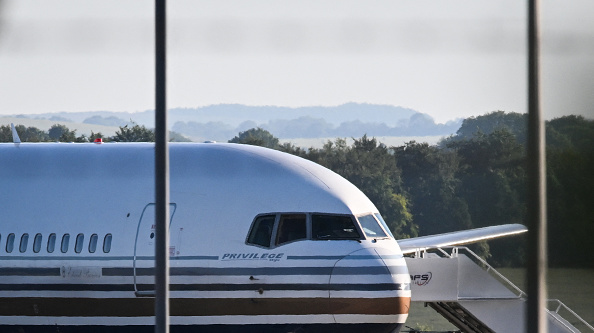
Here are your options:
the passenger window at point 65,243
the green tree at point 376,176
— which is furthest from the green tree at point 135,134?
the passenger window at point 65,243

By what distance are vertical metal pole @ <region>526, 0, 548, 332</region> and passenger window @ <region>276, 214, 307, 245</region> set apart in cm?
812

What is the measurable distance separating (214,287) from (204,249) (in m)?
0.67

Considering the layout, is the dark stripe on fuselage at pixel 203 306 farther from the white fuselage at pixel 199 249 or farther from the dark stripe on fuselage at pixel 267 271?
the dark stripe on fuselage at pixel 267 271

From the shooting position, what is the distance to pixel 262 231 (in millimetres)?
18984

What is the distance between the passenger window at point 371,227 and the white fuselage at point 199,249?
61mm

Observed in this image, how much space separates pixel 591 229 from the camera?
30.7 m

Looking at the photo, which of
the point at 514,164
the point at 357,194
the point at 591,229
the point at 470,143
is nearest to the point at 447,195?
the point at 470,143

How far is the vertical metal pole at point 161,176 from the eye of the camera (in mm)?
12375

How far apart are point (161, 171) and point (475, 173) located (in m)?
39.3

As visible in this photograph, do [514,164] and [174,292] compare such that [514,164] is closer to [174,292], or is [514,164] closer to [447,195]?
[447,195]

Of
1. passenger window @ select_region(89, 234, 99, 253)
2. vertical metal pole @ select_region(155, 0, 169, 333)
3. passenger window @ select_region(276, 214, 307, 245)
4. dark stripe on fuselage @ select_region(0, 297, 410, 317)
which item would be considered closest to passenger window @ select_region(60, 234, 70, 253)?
passenger window @ select_region(89, 234, 99, 253)

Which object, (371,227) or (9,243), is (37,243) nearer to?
(9,243)

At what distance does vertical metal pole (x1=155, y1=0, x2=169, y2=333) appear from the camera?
12375 millimetres

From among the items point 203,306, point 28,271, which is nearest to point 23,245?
point 28,271
